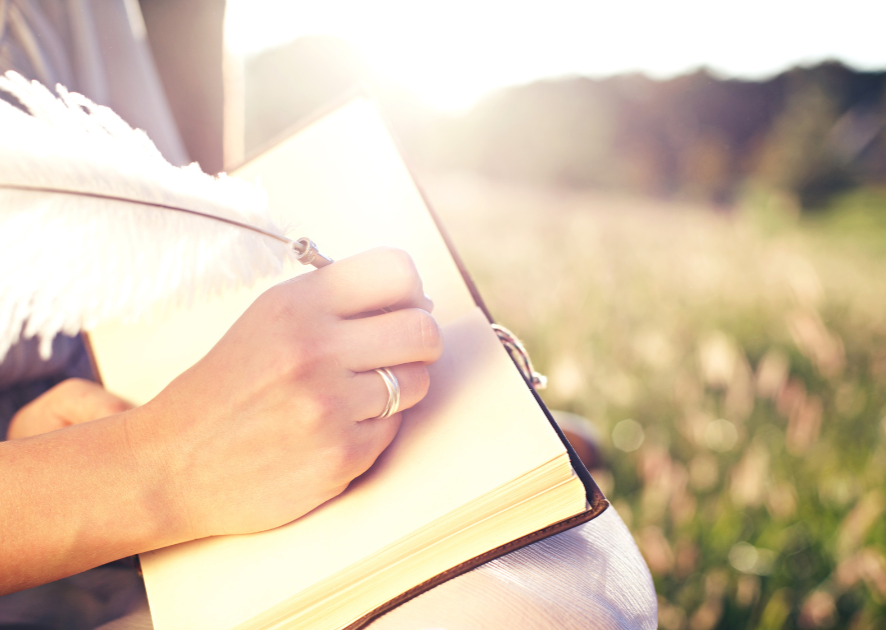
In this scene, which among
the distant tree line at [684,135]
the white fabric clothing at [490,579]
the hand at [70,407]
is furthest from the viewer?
the distant tree line at [684,135]

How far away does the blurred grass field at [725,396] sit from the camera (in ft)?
4.51

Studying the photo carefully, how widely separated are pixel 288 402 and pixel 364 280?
5.7 inches

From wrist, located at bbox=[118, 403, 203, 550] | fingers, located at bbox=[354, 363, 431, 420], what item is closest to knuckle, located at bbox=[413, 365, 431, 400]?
fingers, located at bbox=[354, 363, 431, 420]

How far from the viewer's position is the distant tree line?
5727 millimetres

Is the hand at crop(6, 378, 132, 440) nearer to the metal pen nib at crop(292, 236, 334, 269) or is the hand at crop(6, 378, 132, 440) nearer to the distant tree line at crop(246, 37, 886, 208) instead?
the metal pen nib at crop(292, 236, 334, 269)

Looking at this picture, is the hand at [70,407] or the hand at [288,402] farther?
the hand at [70,407]

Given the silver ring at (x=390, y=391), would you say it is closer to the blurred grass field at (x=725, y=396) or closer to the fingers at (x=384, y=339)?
the fingers at (x=384, y=339)

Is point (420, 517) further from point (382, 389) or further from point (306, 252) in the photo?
point (306, 252)

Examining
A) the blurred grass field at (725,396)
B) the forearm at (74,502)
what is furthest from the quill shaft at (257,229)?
the blurred grass field at (725,396)

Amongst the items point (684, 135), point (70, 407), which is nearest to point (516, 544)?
point (70, 407)

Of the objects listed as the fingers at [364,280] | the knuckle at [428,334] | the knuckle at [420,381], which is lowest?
the knuckle at [420,381]

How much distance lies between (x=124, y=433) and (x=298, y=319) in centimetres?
23

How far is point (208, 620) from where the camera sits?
0.54 metres

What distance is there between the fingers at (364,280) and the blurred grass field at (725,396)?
1187 mm
